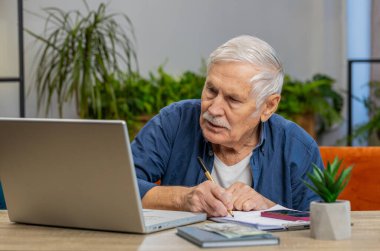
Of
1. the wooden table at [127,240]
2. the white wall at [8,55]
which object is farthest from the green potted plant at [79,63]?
the wooden table at [127,240]

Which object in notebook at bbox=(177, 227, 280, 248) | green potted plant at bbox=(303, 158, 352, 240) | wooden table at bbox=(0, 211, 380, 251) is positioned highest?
green potted plant at bbox=(303, 158, 352, 240)

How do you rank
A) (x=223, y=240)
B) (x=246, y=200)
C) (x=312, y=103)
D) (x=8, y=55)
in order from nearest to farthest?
1. (x=223, y=240)
2. (x=246, y=200)
3. (x=8, y=55)
4. (x=312, y=103)

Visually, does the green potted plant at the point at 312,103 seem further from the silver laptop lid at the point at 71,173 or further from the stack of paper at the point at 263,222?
the silver laptop lid at the point at 71,173

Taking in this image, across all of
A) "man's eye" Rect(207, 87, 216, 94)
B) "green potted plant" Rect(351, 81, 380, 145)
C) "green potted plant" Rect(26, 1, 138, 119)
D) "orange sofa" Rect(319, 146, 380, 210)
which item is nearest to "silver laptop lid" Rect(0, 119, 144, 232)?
"man's eye" Rect(207, 87, 216, 94)

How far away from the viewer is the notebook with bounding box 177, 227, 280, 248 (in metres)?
1.82

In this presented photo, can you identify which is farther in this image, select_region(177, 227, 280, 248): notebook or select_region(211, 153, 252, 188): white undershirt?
select_region(211, 153, 252, 188): white undershirt

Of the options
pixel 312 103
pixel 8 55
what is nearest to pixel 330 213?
pixel 8 55

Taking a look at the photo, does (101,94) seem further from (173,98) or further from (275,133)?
(275,133)

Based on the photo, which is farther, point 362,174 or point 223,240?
point 362,174

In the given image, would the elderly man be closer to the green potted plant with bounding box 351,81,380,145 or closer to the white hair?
the white hair

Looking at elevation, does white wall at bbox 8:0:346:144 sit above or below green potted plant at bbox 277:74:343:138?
above

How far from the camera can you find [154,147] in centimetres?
275

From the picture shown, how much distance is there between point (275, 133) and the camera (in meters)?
2.75

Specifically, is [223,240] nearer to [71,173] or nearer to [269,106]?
[71,173]
